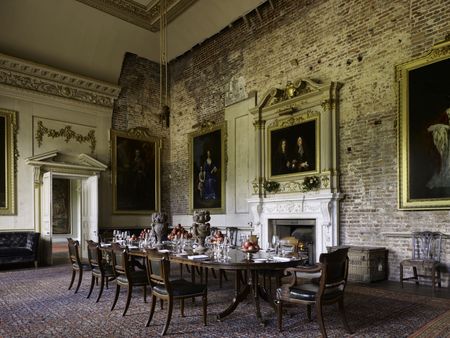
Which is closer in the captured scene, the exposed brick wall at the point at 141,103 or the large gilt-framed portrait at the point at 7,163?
the large gilt-framed portrait at the point at 7,163

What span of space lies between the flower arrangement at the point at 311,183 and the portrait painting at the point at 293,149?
8.8 inches

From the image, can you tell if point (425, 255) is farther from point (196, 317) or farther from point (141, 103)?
point (141, 103)

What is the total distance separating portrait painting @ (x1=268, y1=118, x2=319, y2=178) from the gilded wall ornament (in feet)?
18.8

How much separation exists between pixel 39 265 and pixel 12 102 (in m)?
4.49

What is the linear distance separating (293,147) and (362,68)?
2330 millimetres

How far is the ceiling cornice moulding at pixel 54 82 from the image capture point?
10414mm

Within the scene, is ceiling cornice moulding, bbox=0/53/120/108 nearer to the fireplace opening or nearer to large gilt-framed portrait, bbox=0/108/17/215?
large gilt-framed portrait, bbox=0/108/17/215

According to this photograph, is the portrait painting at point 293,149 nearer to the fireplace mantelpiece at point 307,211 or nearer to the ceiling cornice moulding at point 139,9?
the fireplace mantelpiece at point 307,211

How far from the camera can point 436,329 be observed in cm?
426

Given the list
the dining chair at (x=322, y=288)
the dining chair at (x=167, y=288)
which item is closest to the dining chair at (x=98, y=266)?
the dining chair at (x=167, y=288)

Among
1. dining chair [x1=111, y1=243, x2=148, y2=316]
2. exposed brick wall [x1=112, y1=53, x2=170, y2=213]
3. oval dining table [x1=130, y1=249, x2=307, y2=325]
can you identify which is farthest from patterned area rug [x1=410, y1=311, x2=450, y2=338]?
exposed brick wall [x1=112, y1=53, x2=170, y2=213]

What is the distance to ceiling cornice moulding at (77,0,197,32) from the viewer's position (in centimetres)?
1119

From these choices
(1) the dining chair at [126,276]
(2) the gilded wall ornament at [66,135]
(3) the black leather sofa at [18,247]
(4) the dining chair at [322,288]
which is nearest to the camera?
(4) the dining chair at [322,288]

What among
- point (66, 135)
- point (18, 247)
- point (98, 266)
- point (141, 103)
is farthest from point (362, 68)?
point (18, 247)
